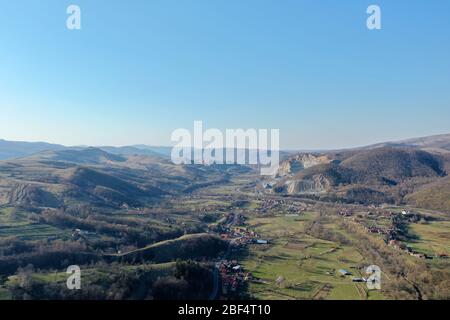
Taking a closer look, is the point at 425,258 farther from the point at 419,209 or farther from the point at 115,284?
the point at 419,209

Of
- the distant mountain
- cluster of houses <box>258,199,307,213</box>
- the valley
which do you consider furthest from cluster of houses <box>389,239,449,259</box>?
the distant mountain

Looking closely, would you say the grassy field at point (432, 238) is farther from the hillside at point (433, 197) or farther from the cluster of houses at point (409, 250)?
the hillside at point (433, 197)

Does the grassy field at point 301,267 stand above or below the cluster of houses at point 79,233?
below

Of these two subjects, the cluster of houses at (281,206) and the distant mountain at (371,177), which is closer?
the cluster of houses at (281,206)

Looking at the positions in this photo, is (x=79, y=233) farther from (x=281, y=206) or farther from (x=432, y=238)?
(x=281, y=206)

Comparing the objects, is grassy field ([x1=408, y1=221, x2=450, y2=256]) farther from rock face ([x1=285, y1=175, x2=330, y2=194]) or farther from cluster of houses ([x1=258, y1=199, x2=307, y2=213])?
rock face ([x1=285, y1=175, x2=330, y2=194])

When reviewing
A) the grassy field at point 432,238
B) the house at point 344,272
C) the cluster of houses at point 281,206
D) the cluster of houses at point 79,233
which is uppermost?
the cluster of houses at point 79,233

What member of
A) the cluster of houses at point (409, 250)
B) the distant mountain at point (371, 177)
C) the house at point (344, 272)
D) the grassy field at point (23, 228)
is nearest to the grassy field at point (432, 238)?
the cluster of houses at point (409, 250)
